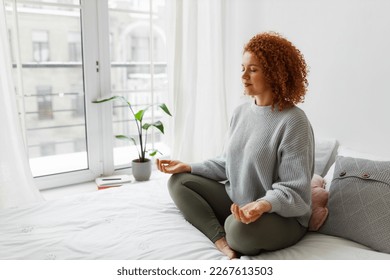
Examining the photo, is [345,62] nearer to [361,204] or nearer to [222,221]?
[361,204]

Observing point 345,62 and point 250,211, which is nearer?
point 250,211

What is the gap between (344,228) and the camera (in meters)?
1.44

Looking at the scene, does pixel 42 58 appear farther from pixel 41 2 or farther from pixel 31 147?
pixel 31 147

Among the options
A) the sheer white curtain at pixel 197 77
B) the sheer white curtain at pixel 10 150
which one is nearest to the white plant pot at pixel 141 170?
the sheer white curtain at pixel 197 77

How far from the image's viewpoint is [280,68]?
147 cm

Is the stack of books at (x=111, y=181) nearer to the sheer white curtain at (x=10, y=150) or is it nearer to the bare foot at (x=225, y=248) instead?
the sheer white curtain at (x=10, y=150)

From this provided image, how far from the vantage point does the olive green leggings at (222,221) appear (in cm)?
130

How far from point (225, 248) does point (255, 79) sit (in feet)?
2.10

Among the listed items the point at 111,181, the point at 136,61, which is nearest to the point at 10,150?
the point at 111,181

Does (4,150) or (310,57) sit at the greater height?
(310,57)

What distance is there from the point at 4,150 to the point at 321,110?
Answer: 1749 millimetres

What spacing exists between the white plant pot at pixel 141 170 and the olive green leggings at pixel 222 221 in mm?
950
